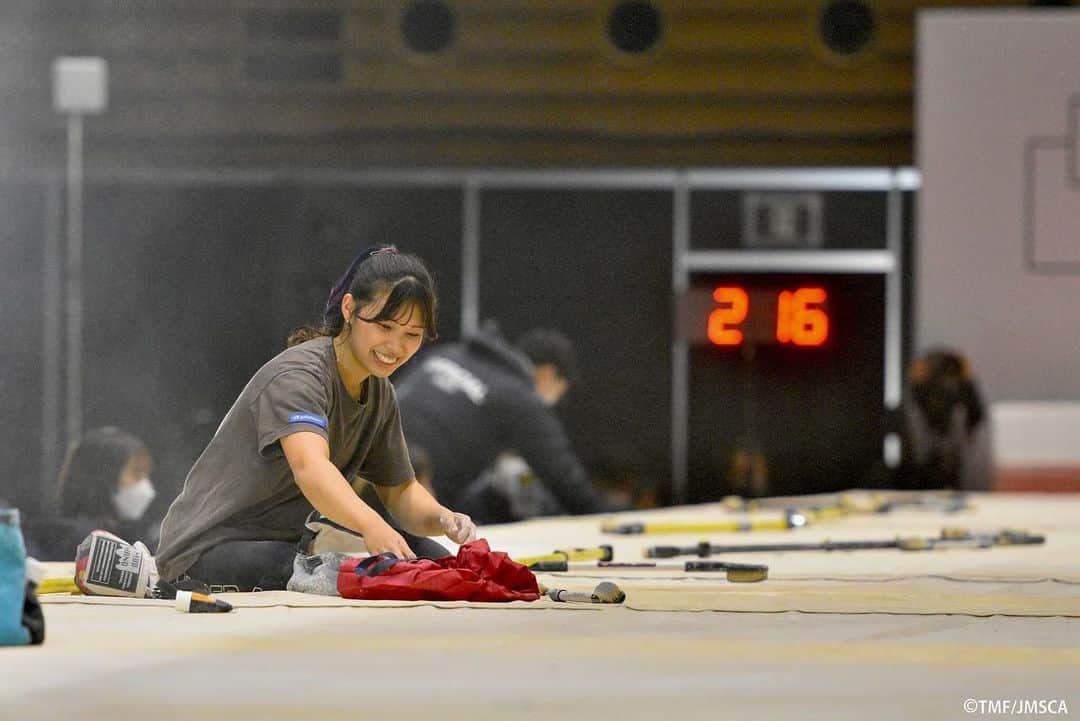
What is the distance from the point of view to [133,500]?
150 inches

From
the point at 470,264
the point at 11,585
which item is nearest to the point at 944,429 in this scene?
the point at 470,264

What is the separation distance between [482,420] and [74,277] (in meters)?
3.04

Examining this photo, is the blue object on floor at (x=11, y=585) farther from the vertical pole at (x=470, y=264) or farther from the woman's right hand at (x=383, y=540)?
the vertical pole at (x=470, y=264)

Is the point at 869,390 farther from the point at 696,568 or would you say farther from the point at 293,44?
the point at 696,568

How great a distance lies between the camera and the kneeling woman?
8.54 feet

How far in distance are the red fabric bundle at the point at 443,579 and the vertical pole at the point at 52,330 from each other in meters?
4.99

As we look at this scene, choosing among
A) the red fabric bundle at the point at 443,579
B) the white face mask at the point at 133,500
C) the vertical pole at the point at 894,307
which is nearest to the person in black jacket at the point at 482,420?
the white face mask at the point at 133,500

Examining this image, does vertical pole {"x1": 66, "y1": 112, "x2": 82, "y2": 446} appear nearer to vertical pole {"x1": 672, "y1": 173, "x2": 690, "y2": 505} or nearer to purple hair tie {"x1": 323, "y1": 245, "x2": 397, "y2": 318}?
vertical pole {"x1": 672, "y1": 173, "x2": 690, "y2": 505}

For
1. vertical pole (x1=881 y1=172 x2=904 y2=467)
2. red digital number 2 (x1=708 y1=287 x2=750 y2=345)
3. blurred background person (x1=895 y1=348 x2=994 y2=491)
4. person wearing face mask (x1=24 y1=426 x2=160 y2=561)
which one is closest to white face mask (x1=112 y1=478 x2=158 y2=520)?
person wearing face mask (x1=24 y1=426 x2=160 y2=561)

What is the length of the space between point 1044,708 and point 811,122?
598cm

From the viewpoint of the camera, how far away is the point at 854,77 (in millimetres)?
7652

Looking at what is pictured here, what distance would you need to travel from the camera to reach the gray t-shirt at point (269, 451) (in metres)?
2.64

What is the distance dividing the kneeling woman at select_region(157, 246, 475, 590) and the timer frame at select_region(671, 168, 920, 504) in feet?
15.5

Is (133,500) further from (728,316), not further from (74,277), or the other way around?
(728,316)
